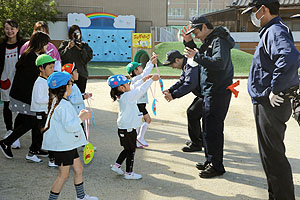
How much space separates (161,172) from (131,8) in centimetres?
2475

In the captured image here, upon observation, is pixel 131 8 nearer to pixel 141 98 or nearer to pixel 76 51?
pixel 76 51

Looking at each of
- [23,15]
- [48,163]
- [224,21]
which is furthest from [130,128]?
[224,21]

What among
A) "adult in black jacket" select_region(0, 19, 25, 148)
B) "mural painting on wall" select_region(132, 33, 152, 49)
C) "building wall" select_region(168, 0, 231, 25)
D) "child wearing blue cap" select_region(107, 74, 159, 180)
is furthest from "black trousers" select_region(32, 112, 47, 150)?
"building wall" select_region(168, 0, 231, 25)

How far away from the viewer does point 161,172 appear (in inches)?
171

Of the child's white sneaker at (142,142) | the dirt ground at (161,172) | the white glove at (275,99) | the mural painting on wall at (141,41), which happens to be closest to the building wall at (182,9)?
the mural painting on wall at (141,41)

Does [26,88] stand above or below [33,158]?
above

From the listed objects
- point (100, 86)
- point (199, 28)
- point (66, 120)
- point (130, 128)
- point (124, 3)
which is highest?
point (124, 3)

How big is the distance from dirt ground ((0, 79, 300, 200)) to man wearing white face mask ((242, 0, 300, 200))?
0.61 m

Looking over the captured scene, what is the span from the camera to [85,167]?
4512 mm

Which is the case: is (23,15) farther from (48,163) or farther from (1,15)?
(48,163)

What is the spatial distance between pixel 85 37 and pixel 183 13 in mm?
28543

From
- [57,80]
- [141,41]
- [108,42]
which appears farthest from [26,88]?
[108,42]

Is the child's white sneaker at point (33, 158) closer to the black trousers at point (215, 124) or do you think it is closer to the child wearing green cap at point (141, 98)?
the child wearing green cap at point (141, 98)

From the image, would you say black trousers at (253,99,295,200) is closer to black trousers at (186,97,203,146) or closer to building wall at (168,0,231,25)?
black trousers at (186,97,203,146)
